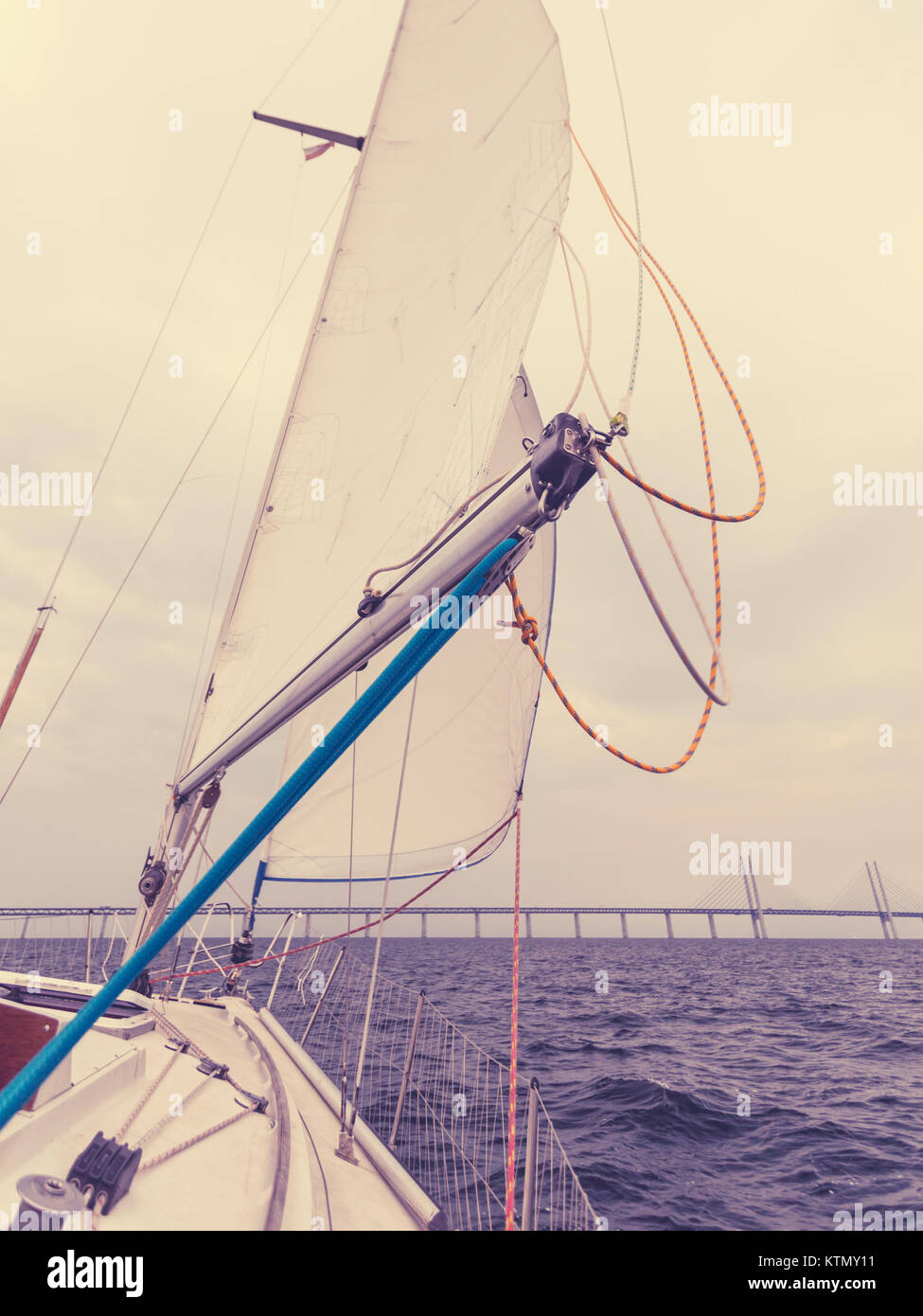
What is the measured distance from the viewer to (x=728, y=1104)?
30.0ft

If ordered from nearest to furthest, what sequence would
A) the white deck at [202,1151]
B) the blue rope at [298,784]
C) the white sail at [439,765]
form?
1. the blue rope at [298,784]
2. the white deck at [202,1151]
3. the white sail at [439,765]

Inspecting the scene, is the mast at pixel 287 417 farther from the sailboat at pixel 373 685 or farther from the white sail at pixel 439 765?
the white sail at pixel 439 765

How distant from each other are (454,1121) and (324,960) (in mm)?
2783

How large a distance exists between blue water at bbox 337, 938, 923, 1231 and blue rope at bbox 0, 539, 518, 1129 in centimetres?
564

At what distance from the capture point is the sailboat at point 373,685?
2889mm

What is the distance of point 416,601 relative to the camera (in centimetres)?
310

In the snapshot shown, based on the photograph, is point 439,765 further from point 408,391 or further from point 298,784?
point 298,784

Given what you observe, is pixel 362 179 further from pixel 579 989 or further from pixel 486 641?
pixel 579 989

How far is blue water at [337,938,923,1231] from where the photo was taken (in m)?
6.29

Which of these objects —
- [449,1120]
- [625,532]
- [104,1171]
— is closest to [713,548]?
[625,532]

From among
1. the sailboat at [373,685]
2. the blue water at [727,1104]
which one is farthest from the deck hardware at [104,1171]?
the blue water at [727,1104]

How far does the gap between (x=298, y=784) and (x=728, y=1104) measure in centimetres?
983

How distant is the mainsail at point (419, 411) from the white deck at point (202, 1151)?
217cm

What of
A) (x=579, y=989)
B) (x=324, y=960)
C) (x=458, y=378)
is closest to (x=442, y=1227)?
(x=458, y=378)
